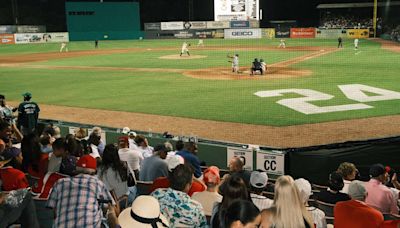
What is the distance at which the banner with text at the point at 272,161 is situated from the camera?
888 centimetres

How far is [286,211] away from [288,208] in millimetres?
37

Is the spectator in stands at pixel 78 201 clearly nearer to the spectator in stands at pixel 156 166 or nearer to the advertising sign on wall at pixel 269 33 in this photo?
the spectator in stands at pixel 156 166

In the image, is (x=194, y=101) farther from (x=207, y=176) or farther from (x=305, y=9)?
(x=305, y=9)

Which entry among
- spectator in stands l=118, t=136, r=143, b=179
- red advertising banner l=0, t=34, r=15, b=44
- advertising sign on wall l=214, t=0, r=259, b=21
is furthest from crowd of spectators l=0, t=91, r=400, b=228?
red advertising banner l=0, t=34, r=15, b=44

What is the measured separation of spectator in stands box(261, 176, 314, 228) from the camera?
4082mm

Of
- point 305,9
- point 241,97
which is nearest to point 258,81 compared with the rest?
point 241,97

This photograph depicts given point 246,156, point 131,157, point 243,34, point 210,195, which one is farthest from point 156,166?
point 243,34

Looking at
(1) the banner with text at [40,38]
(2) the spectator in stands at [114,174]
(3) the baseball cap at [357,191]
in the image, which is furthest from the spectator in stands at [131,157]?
(1) the banner with text at [40,38]

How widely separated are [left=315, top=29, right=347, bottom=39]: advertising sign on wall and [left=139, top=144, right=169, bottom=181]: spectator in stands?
5773 cm

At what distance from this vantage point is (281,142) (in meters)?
13.1

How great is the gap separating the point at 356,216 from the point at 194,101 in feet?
49.1

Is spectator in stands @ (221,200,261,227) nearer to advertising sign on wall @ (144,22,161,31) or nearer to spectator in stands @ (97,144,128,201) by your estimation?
spectator in stands @ (97,144,128,201)

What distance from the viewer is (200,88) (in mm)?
22688

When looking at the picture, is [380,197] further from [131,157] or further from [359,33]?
[359,33]
